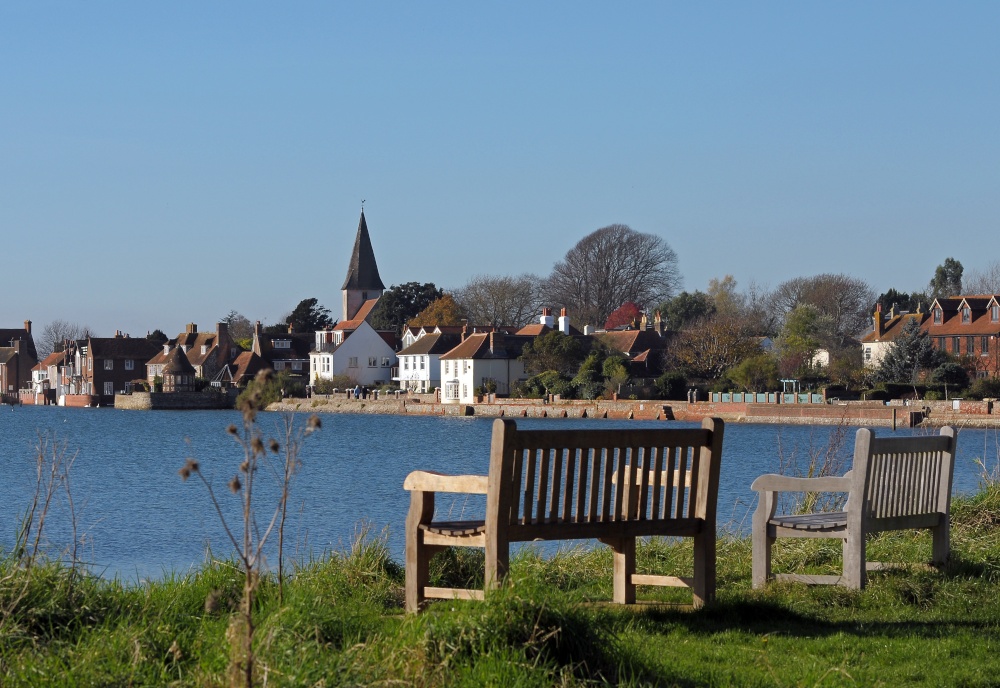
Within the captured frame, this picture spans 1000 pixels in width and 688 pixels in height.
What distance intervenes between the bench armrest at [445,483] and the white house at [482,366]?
77.1m

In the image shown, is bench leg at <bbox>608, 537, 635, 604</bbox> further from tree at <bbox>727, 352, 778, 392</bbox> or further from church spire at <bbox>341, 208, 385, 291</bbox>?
church spire at <bbox>341, 208, 385, 291</bbox>

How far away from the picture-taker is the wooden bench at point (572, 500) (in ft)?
22.4

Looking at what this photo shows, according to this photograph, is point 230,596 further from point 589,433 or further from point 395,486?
point 395,486

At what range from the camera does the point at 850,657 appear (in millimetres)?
6512

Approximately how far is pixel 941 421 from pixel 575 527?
183 feet

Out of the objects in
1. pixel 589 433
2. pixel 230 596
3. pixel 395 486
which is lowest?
pixel 395 486

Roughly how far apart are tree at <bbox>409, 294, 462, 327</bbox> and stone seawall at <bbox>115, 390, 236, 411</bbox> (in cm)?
1720

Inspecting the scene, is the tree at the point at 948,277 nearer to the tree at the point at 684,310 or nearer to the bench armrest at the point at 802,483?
the tree at the point at 684,310

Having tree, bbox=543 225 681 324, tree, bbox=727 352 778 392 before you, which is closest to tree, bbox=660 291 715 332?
tree, bbox=543 225 681 324

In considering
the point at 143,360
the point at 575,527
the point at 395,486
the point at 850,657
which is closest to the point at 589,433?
the point at 575,527

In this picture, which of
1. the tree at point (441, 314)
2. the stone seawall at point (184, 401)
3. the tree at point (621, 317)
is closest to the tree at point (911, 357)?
the tree at point (621, 317)

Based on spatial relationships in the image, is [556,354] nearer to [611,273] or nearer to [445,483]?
[611,273]

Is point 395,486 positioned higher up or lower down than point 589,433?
lower down

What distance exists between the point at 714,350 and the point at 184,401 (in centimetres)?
4799
